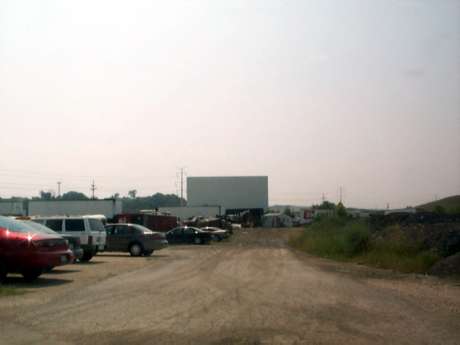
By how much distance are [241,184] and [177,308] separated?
90845 millimetres

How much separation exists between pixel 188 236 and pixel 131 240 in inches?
652

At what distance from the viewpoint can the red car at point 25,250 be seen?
1661 cm

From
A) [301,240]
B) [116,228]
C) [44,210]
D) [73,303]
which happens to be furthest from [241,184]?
[73,303]

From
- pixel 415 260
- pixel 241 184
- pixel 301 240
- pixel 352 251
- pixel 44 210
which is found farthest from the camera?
pixel 241 184

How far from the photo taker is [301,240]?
43125mm

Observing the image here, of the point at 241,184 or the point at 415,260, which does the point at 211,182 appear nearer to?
the point at 241,184

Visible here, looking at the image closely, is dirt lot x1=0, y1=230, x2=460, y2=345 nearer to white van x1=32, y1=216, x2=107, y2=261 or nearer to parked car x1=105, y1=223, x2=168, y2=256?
white van x1=32, y1=216, x2=107, y2=261

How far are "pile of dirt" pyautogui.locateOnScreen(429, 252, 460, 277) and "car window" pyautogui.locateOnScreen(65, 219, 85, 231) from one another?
13650 mm

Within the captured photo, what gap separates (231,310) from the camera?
11.8 metres

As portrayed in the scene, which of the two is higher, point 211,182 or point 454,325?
point 211,182

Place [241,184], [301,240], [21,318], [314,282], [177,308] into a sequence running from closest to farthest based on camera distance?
1. [21,318]
2. [177,308]
3. [314,282]
4. [301,240]
5. [241,184]

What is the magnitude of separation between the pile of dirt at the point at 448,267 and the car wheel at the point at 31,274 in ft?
41.8

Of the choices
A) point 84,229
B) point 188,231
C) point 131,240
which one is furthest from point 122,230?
point 188,231

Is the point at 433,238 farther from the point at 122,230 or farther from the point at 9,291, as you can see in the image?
the point at 9,291
